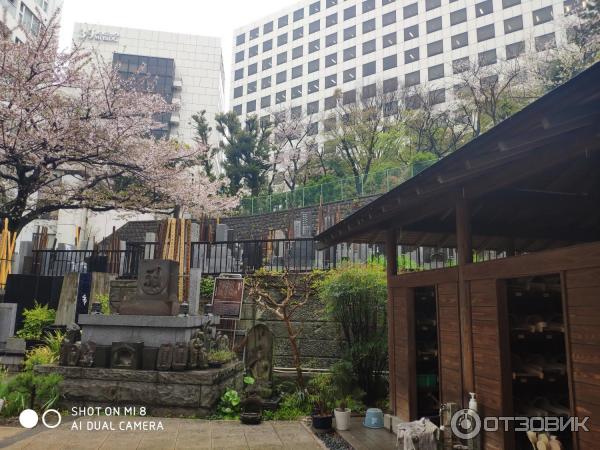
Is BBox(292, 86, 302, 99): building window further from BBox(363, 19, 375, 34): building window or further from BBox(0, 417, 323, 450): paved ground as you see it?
BBox(0, 417, 323, 450): paved ground

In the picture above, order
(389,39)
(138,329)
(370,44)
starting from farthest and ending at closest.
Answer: (370,44) < (389,39) < (138,329)

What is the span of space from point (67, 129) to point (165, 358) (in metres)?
10.1

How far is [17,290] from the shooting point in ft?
41.7

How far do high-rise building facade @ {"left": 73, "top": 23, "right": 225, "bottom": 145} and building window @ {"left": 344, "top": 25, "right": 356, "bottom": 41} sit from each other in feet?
53.8

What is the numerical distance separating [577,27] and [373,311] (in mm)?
23377

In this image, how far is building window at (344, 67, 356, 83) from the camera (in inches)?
1841

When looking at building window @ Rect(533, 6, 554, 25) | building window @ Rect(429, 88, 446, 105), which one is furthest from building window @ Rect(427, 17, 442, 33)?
building window @ Rect(429, 88, 446, 105)

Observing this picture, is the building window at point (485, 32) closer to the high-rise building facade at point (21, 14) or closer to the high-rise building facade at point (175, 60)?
the high-rise building facade at point (175, 60)

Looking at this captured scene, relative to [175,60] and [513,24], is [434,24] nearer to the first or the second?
[513,24]

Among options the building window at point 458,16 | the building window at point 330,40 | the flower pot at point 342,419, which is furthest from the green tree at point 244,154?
the building window at point 330,40

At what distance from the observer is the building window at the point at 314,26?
5213 cm

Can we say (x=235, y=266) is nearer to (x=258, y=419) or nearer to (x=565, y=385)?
(x=258, y=419)

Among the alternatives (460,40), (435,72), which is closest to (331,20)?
(435,72)

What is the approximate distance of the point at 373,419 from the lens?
21.1 feet
